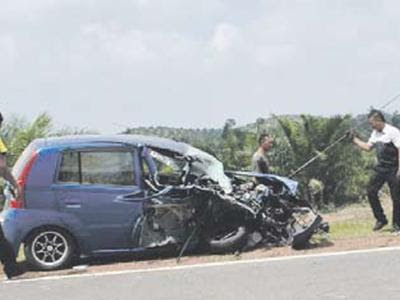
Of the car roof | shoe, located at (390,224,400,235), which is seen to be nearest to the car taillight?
the car roof

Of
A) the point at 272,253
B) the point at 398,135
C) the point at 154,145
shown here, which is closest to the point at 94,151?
the point at 154,145

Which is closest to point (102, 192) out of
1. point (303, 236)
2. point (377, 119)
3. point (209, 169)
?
point (209, 169)

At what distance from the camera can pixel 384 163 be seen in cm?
1291

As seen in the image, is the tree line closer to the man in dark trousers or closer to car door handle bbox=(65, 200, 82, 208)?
car door handle bbox=(65, 200, 82, 208)

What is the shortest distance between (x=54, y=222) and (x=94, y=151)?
1.08m

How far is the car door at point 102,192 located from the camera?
38.4 feet

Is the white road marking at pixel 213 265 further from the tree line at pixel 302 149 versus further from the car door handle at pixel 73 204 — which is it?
the tree line at pixel 302 149

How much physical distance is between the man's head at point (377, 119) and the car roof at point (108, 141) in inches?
106

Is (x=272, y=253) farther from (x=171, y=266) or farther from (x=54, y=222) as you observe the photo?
(x=54, y=222)

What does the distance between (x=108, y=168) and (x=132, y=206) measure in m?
0.60

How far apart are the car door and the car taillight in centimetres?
39

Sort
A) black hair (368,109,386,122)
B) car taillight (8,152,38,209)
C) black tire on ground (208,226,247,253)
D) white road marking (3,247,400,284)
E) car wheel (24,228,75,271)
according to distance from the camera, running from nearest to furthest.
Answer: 1. white road marking (3,247,400,284)
2. car wheel (24,228,75,271)
3. car taillight (8,152,38,209)
4. black tire on ground (208,226,247,253)
5. black hair (368,109,386,122)

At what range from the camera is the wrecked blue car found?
457 inches

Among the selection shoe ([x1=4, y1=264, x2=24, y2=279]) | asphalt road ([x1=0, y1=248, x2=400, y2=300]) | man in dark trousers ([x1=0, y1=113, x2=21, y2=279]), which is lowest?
asphalt road ([x1=0, y1=248, x2=400, y2=300])
